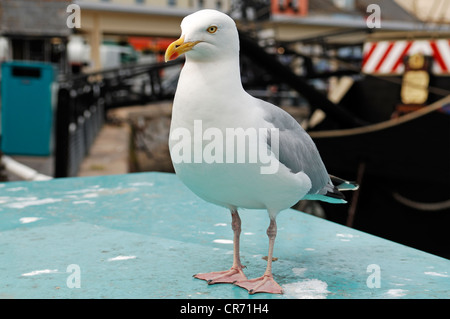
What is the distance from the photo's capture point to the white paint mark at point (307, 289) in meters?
1.73

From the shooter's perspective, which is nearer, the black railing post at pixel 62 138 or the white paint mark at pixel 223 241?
the white paint mark at pixel 223 241

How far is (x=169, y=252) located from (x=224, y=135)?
2.24ft

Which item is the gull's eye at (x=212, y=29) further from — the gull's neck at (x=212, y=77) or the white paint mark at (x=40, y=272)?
the white paint mark at (x=40, y=272)

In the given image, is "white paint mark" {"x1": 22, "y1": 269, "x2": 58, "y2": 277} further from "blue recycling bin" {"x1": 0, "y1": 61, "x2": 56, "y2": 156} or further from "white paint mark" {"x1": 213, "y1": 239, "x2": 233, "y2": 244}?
"blue recycling bin" {"x1": 0, "y1": 61, "x2": 56, "y2": 156}

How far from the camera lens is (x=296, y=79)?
599 centimetres

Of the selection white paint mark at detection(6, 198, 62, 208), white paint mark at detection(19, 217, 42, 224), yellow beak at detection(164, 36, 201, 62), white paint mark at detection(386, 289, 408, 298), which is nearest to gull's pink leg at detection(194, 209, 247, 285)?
white paint mark at detection(386, 289, 408, 298)

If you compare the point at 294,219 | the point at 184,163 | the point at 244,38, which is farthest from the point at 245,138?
the point at 244,38

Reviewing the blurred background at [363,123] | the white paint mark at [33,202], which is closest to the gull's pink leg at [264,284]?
the white paint mark at [33,202]

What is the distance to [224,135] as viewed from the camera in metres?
1.67

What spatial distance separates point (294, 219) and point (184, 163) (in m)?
1.14

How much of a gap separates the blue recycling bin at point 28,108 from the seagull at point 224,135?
4860 millimetres

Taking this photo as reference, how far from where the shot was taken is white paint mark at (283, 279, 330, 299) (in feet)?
5.68

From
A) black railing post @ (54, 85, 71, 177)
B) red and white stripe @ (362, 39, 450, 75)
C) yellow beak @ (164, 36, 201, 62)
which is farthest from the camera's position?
red and white stripe @ (362, 39, 450, 75)

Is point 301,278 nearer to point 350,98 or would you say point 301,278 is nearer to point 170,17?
point 350,98
